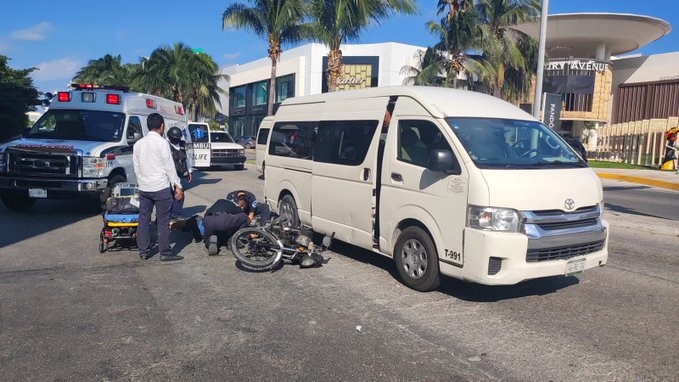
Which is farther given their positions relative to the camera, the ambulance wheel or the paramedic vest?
the ambulance wheel

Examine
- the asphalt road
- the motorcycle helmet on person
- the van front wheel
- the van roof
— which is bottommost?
the asphalt road

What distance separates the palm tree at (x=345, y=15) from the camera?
950 inches

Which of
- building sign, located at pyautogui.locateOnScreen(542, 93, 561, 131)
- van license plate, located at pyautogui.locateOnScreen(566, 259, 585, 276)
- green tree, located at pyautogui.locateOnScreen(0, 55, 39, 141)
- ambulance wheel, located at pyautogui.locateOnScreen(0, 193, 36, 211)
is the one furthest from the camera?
green tree, located at pyautogui.locateOnScreen(0, 55, 39, 141)

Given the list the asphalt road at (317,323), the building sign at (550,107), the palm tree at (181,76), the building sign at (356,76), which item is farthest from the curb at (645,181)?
the building sign at (356,76)

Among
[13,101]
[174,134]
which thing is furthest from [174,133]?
[13,101]

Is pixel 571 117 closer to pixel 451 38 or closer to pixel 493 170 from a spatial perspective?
pixel 451 38

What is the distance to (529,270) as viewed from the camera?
534cm

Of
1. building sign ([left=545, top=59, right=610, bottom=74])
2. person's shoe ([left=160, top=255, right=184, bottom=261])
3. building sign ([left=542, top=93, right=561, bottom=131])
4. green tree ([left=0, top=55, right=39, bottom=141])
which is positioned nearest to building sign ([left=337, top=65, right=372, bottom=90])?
building sign ([left=545, top=59, right=610, bottom=74])

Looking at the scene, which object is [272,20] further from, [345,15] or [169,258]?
[169,258]

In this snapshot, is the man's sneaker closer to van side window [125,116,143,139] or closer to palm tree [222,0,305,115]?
van side window [125,116,143,139]

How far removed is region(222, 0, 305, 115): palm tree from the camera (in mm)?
29422

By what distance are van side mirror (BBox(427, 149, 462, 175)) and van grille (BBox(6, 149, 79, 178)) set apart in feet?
23.7

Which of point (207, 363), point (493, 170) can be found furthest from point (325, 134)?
point (207, 363)

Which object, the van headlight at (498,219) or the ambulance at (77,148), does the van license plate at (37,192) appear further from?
the van headlight at (498,219)
